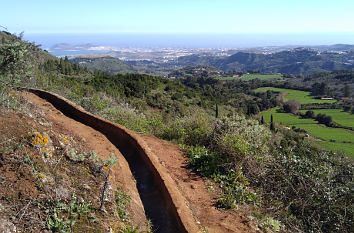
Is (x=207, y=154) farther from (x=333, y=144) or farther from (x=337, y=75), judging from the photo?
(x=337, y=75)

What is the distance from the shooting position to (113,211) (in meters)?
3.80

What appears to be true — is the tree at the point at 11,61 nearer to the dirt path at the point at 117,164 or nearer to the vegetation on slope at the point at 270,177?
the dirt path at the point at 117,164

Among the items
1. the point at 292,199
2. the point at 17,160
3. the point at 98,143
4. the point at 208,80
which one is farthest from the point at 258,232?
the point at 208,80

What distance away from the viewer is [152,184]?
5.43 meters

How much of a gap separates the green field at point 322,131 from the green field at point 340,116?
3381 mm

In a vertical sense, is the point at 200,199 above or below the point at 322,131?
above

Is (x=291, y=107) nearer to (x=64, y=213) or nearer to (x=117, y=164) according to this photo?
(x=117, y=164)

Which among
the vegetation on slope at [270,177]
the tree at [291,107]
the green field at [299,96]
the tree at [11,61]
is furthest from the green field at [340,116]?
the tree at [11,61]

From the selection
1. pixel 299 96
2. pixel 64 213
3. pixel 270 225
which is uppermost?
pixel 64 213

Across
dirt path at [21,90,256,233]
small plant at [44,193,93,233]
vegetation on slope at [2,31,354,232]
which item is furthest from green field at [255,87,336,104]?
small plant at [44,193,93,233]

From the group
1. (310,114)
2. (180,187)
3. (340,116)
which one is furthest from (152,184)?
(340,116)

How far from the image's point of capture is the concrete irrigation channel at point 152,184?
4.04 m

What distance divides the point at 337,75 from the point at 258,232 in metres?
99.3

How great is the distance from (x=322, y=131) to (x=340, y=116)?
11.6 meters
